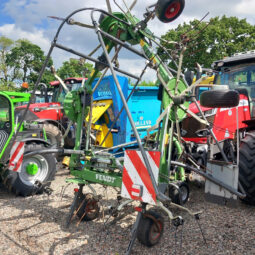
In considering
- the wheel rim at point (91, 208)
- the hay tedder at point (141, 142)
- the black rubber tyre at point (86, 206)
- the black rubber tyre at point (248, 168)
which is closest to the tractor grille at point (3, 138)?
the hay tedder at point (141, 142)

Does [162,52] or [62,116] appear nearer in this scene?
[162,52]

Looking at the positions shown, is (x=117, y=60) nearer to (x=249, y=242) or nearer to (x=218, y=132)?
(x=218, y=132)

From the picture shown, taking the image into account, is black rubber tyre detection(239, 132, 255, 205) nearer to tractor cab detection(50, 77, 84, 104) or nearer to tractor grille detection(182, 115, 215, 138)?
tractor grille detection(182, 115, 215, 138)

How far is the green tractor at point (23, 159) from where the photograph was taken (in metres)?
4.95

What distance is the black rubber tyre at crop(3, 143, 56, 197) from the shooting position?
16.2 ft

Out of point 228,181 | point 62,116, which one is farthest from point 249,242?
point 62,116

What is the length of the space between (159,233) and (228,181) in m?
1.00

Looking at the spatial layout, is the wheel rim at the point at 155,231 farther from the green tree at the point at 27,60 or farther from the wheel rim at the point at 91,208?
the green tree at the point at 27,60

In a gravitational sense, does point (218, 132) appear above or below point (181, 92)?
below

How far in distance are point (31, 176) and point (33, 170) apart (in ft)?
0.45

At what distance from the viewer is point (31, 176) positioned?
5332 millimetres

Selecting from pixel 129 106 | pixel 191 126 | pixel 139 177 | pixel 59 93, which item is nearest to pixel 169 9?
pixel 139 177

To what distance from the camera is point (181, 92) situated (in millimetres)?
3363

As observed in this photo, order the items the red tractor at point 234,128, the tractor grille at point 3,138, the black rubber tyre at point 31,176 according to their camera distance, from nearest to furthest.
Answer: the red tractor at point 234,128 < the black rubber tyre at point 31,176 < the tractor grille at point 3,138
